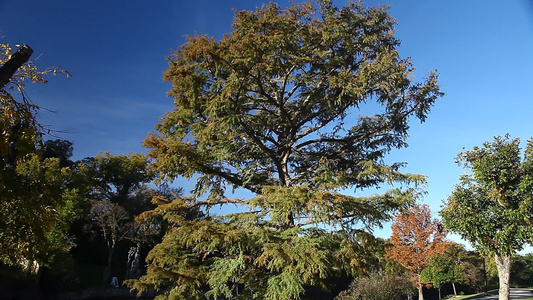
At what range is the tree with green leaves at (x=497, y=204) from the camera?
13484 millimetres

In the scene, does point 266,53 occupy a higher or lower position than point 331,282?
higher

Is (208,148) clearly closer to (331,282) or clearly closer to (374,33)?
(331,282)

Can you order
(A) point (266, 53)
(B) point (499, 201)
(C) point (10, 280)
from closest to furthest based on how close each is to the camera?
1. (A) point (266, 53)
2. (B) point (499, 201)
3. (C) point (10, 280)

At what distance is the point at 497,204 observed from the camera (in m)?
14.4

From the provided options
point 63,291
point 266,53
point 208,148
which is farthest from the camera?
point 63,291

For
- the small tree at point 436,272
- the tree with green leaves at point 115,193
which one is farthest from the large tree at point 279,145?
the small tree at point 436,272

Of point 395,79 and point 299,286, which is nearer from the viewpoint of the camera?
point 299,286

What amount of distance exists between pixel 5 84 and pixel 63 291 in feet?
68.7

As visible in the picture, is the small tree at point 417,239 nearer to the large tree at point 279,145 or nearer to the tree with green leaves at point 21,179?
the large tree at point 279,145

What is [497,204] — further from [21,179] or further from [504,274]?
[21,179]

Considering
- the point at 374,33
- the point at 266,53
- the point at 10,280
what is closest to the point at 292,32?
the point at 266,53

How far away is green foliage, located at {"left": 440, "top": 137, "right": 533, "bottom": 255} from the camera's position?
44.2 feet

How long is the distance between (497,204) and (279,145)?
10159 mm

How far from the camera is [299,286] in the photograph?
23.4ft
